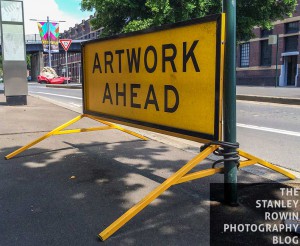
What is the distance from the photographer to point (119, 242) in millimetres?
2727

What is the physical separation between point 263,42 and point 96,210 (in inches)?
1341

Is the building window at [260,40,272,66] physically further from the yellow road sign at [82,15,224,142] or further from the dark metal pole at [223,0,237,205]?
the dark metal pole at [223,0,237,205]

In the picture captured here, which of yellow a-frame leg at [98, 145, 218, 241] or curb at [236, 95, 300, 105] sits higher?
curb at [236, 95, 300, 105]

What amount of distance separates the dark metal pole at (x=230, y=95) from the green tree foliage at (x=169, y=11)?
14.7 meters

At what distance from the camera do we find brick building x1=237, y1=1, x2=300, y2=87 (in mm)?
30734

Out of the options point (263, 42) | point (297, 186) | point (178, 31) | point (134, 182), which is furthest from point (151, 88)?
point (263, 42)

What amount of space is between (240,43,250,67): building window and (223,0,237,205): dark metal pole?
34318 mm

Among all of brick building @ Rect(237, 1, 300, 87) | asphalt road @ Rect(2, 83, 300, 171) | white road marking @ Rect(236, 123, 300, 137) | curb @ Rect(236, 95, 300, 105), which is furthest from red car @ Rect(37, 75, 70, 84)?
white road marking @ Rect(236, 123, 300, 137)

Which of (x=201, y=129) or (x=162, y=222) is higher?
(x=201, y=129)

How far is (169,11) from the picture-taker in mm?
17656

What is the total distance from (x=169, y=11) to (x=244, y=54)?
20629 mm

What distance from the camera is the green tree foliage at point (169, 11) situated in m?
17.7

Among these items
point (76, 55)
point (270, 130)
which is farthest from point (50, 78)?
point (270, 130)

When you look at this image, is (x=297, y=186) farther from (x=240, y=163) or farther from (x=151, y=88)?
(x=151, y=88)
